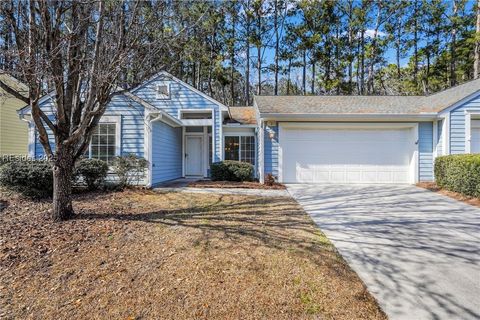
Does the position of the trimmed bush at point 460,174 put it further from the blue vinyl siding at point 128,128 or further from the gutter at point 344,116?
the blue vinyl siding at point 128,128

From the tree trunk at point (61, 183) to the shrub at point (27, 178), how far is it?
2.65 metres

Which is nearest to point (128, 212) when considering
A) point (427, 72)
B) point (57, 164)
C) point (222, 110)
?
point (57, 164)

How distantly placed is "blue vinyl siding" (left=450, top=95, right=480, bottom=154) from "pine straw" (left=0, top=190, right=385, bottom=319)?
26.2ft

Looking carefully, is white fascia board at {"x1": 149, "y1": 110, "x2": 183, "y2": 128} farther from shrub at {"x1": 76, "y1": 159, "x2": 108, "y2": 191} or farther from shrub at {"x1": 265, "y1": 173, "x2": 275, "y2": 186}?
shrub at {"x1": 265, "y1": 173, "x2": 275, "y2": 186}

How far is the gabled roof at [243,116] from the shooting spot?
13195 millimetres

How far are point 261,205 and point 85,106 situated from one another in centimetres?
414

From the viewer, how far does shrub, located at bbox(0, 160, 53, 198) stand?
6.69 meters

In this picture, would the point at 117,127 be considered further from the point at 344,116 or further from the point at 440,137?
the point at 440,137

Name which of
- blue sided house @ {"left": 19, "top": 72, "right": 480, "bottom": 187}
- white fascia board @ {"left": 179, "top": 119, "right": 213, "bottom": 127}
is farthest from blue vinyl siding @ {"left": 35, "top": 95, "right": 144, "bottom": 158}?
white fascia board @ {"left": 179, "top": 119, "right": 213, "bottom": 127}

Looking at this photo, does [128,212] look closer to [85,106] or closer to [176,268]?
[85,106]

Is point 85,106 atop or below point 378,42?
below

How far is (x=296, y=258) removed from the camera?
3.50 metres

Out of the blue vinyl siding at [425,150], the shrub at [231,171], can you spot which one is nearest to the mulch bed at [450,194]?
the blue vinyl siding at [425,150]

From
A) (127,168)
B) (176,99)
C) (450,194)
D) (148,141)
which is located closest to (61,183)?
(127,168)
